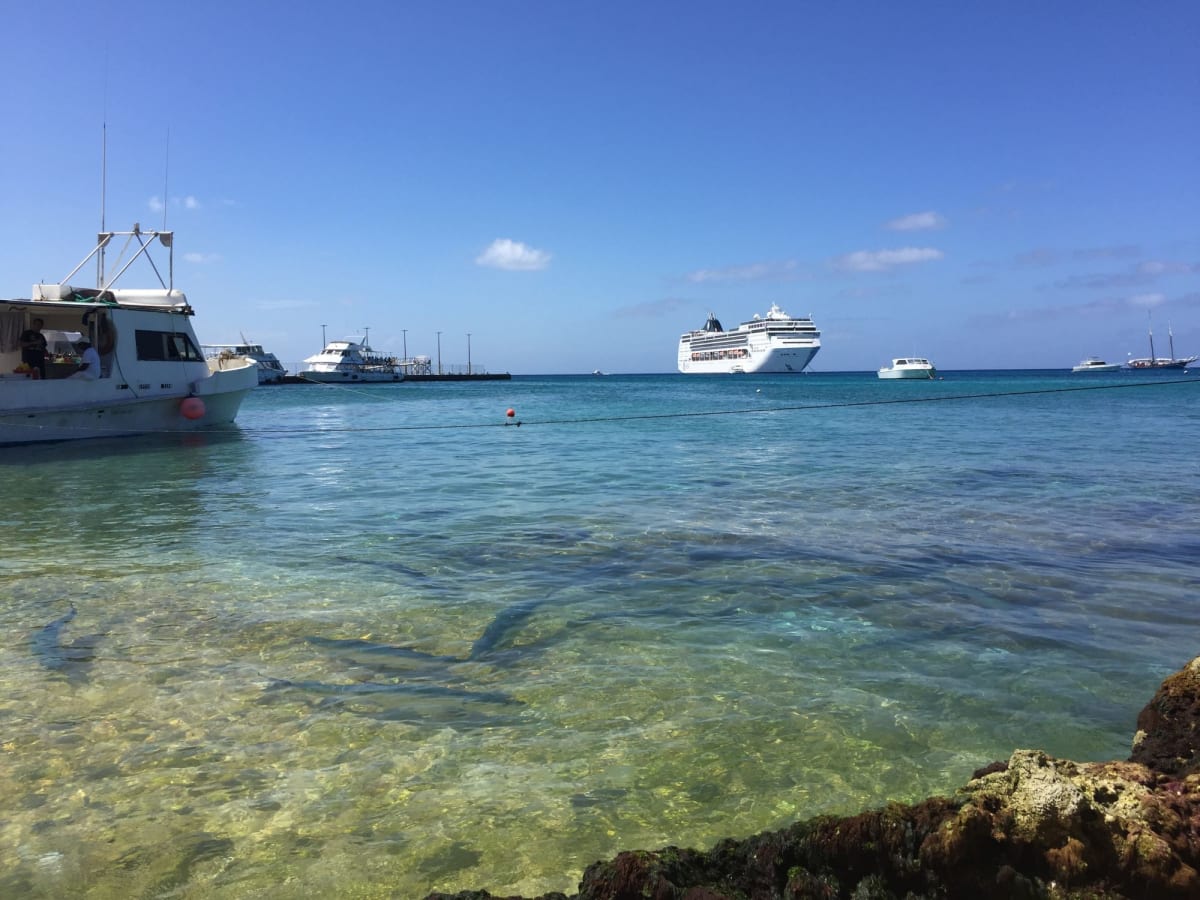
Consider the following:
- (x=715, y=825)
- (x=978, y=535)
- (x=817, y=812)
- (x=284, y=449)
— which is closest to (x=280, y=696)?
(x=715, y=825)

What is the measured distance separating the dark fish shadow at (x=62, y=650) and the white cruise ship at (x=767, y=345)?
370ft

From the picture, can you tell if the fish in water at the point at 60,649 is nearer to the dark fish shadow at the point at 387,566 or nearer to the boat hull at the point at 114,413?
the dark fish shadow at the point at 387,566

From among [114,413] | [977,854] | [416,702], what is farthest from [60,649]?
[114,413]

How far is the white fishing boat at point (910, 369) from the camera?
106688mm

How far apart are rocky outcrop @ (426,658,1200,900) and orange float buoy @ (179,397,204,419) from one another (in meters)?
24.0

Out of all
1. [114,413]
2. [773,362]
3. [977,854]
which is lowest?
[977,854]

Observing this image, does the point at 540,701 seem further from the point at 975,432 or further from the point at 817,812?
the point at 975,432

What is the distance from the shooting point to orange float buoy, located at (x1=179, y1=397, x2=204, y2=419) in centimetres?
2258

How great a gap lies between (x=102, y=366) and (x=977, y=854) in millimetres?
23438

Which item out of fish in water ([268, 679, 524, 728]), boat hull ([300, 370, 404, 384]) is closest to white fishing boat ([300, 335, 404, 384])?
Answer: boat hull ([300, 370, 404, 384])

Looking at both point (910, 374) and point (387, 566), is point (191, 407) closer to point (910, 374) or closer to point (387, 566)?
point (387, 566)

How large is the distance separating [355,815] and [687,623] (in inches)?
123

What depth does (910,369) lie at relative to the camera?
10794 cm

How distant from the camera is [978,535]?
8969 millimetres
